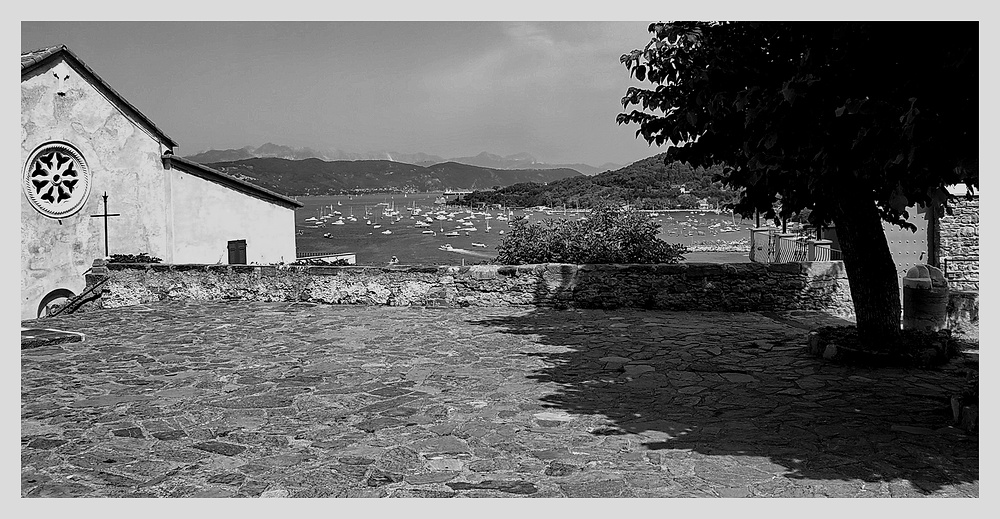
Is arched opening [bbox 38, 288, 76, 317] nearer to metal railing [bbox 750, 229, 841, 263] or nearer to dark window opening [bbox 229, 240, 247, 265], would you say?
dark window opening [bbox 229, 240, 247, 265]

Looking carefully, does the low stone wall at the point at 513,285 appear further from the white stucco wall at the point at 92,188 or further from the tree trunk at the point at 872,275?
the white stucco wall at the point at 92,188

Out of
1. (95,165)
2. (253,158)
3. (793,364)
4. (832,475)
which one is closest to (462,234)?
(253,158)

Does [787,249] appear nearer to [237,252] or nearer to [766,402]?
[766,402]

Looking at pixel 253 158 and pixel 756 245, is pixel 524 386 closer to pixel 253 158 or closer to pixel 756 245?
pixel 756 245

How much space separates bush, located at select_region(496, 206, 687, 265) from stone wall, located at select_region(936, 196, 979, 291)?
5.36 m

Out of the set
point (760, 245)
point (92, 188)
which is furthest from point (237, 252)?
point (760, 245)

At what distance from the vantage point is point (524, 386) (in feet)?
23.8

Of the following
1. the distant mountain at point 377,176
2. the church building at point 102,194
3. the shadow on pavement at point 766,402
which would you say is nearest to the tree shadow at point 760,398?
the shadow on pavement at point 766,402

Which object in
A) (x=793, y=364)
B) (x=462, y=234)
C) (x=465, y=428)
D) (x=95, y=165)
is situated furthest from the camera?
(x=462, y=234)

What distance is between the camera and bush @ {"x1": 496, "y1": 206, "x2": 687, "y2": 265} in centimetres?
1352

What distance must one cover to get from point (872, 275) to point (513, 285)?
5.97 meters

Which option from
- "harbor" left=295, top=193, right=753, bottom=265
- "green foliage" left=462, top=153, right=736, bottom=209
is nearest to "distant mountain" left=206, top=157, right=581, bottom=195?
"harbor" left=295, top=193, right=753, bottom=265

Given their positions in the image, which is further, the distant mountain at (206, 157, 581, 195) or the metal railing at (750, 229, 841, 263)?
the distant mountain at (206, 157, 581, 195)

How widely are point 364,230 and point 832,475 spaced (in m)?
79.0
